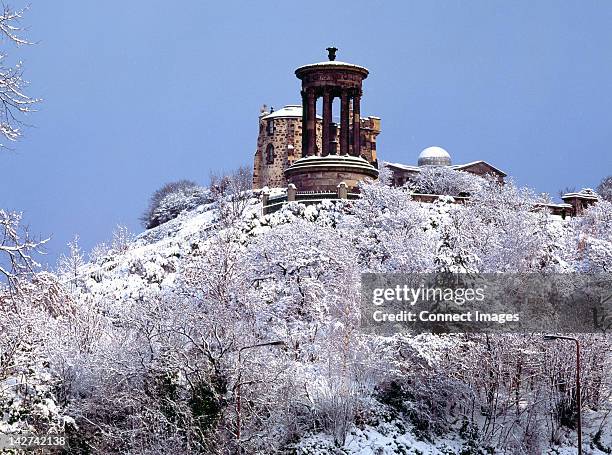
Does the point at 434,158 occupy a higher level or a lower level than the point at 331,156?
higher

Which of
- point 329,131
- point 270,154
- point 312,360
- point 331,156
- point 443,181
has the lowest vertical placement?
point 312,360

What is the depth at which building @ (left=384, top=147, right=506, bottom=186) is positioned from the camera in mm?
81438

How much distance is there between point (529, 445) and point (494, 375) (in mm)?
2769

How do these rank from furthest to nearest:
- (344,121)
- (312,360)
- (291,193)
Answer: (344,121) → (291,193) → (312,360)

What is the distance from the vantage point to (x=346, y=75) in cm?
5697

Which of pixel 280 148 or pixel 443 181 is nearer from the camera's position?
pixel 443 181

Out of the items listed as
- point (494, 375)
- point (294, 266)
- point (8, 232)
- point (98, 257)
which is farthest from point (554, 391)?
point (98, 257)

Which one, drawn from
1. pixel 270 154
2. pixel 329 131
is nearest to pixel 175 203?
pixel 270 154

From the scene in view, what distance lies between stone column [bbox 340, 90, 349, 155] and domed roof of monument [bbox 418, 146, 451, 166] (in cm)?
2862

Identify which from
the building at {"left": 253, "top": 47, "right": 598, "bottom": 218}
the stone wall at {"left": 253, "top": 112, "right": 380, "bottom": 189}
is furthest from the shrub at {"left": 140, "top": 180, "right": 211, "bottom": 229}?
the building at {"left": 253, "top": 47, "right": 598, "bottom": 218}

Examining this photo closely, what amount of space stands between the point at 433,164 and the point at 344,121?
95.5 feet

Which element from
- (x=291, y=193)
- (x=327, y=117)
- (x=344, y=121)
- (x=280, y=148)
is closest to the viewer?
(x=291, y=193)

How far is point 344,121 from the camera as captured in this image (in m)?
57.5

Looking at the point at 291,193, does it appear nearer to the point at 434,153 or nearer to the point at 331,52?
the point at 331,52
